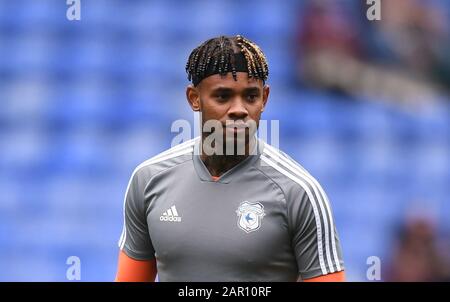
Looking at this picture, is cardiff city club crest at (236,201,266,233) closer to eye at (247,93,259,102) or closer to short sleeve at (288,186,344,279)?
short sleeve at (288,186,344,279)

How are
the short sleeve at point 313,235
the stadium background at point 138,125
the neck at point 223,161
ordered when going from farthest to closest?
the stadium background at point 138,125 < the neck at point 223,161 < the short sleeve at point 313,235

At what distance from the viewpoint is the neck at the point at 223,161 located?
2.47 m

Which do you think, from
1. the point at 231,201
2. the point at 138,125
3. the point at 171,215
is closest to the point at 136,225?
the point at 171,215

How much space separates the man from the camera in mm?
2344

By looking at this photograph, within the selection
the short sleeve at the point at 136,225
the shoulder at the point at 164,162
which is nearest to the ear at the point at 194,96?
the shoulder at the point at 164,162

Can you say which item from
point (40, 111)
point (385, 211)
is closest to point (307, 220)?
point (385, 211)

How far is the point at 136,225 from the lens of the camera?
8.32 feet

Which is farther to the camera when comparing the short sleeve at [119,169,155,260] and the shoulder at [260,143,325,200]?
the short sleeve at [119,169,155,260]

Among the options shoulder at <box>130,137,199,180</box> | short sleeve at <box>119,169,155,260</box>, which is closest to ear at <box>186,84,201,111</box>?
shoulder at <box>130,137,199,180</box>

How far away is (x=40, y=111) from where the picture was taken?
5.41 meters

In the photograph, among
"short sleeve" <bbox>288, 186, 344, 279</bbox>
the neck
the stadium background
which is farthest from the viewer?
the stadium background

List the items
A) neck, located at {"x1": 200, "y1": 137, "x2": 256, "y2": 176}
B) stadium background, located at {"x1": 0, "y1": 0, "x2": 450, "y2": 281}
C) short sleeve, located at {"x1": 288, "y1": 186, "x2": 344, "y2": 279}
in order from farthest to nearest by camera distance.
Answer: stadium background, located at {"x1": 0, "y1": 0, "x2": 450, "y2": 281}, neck, located at {"x1": 200, "y1": 137, "x2": 256, "y2": 176}, short sleeve, located at {"x1": 288, "y1": 186, "x2": 344, "y2": 279}

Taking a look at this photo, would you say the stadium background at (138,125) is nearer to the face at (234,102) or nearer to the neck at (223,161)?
the neck at (223,161)

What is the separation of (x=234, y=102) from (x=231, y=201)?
27 cm
